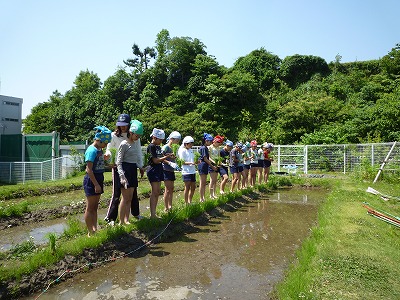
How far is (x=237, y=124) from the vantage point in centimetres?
2953

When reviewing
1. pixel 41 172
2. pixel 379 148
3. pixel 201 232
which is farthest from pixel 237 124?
pixel 201 232

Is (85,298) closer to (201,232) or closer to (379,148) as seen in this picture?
(201,232)

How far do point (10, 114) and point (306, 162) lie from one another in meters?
20.1

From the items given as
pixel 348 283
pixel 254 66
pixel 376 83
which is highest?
pixel 254 66

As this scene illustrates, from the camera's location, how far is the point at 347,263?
416 cm

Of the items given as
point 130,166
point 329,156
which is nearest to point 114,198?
point 130,166

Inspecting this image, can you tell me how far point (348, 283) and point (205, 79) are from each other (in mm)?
28314

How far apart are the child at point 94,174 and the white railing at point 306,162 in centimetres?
1185

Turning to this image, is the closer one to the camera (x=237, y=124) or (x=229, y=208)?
(x=229, y=208)

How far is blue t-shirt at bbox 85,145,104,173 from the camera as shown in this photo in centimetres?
505

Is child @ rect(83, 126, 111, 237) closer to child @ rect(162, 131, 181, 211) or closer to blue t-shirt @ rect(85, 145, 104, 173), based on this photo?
blue t-shirt @ rect(85, 145, 104, 173)

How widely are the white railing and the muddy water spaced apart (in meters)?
9.71

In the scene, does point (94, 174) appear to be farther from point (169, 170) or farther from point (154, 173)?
point (169, 170)

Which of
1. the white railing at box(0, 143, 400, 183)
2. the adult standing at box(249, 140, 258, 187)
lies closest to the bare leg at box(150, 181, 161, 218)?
the adult standing at box(249, 140, 258, 187)
